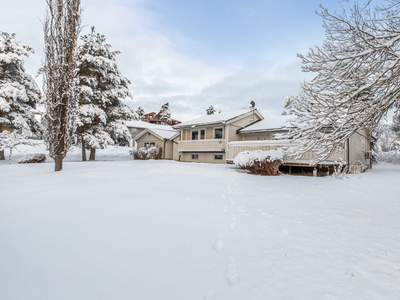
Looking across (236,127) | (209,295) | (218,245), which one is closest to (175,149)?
(236,127)

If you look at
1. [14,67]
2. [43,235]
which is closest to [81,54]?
[14,67]

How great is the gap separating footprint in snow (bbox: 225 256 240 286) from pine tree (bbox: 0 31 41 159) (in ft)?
69.5

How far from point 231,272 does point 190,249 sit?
0.71m

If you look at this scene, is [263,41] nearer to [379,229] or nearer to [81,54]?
[379,229]

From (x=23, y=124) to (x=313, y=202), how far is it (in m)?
21.8

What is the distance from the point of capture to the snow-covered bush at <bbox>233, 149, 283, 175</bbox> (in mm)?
10680

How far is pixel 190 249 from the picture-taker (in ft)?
9.67

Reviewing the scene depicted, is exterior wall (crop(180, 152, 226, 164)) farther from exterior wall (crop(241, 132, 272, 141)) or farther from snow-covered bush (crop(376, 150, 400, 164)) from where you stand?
snow-covered bush (crop(376, 150, 400, 164))

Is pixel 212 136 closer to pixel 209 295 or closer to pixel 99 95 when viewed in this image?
pixel 99 95

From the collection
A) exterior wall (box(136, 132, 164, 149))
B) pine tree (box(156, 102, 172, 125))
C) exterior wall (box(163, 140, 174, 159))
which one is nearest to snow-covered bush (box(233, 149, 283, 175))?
exterior wall (box(163, 140, 174, 159))

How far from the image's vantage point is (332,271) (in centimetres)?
256

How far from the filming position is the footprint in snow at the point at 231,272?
230 cm

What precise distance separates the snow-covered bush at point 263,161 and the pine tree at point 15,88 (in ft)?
61.7

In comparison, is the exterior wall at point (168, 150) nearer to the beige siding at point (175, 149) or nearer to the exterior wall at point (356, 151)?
the beige siding at point (175, 149)
